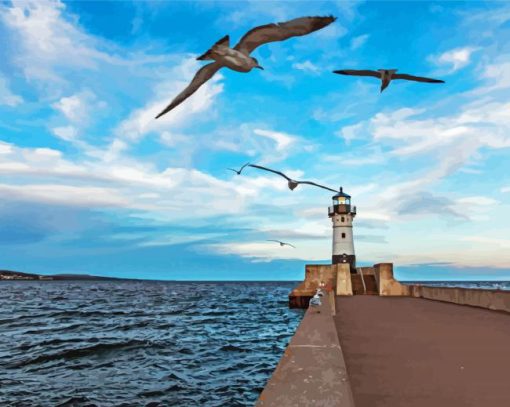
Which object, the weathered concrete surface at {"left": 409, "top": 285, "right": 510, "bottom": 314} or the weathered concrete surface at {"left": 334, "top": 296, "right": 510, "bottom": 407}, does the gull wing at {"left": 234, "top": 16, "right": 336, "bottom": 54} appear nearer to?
the weathered concrete surface at {"left": 334, "top": 296, "right": 510, "bottom": 407}

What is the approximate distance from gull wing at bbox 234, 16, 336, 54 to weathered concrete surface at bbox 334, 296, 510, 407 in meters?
3.47

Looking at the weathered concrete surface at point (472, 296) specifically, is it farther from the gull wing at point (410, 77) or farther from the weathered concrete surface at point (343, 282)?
the gull wing at point (410, 77)

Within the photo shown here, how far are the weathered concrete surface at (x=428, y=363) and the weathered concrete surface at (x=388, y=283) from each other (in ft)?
52.6

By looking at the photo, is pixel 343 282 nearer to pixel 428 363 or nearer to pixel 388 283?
pixel 388 283

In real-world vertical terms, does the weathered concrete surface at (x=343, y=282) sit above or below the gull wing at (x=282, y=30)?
below

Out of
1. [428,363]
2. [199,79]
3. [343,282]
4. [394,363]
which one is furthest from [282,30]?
[343,282]

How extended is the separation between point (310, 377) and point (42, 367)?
10.6 metres

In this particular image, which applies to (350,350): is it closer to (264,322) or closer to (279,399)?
(279,399)

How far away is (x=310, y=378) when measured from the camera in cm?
376

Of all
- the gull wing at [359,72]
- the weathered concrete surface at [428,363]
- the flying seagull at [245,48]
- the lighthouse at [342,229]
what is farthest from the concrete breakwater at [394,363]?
the lighthouse at [342,229]

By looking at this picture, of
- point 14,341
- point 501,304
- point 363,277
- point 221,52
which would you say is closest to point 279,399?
point 221,52

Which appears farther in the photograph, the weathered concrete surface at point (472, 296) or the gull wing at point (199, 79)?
the weathered concrete surface at point (472, 296)

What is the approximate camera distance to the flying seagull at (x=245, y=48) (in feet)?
12.6

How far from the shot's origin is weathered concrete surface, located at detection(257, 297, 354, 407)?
10.5 ft
